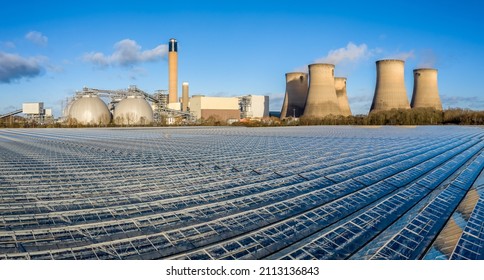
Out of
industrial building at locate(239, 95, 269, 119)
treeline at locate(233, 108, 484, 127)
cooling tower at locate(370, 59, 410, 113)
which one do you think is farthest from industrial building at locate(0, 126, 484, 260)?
industrial building at locate(239, 95, 269, 119)

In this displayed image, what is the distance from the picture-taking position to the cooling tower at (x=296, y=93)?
43875 millimetres

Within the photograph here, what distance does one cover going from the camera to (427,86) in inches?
1422

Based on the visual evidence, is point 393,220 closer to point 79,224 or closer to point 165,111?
point 79,224

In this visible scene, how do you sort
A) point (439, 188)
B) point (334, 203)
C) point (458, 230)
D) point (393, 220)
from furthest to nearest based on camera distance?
point (439, 188) → point (334, 203) → point (393, 220) → point (458, 230)

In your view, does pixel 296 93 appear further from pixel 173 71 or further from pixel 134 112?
pixel 134 112

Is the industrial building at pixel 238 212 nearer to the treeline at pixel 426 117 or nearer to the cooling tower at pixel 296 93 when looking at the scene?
the treeline at pixel 426 117

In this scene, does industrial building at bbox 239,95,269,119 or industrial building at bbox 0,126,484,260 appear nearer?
industrial building at bbox 0,126,484,260

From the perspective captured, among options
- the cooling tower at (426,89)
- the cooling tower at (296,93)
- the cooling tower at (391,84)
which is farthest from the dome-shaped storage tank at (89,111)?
the cooling tower at (426,89)

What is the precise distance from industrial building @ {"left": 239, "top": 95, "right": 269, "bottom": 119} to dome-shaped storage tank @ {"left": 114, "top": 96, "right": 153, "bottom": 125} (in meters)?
20.9

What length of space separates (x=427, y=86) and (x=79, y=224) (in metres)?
38.6

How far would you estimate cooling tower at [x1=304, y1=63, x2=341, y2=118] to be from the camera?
36.8 metres

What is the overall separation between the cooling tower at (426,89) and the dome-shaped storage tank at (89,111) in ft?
103

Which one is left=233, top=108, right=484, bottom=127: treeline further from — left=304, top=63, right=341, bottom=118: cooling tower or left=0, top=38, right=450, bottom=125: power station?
left=304, top=63, right=341, bottom=118: cooling tower

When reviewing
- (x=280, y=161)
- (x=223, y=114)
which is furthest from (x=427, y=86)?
(x=280, y=161)
